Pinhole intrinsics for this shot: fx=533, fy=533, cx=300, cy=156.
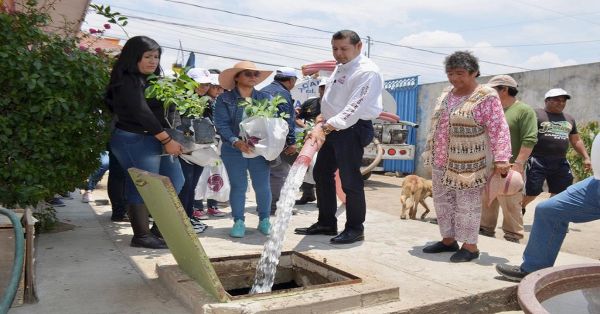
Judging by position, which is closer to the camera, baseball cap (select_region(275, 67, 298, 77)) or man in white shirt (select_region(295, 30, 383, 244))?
man in white shirt (select_region(295, 30, 383, 244))

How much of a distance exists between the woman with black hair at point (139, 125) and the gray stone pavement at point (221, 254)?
30 centimetres

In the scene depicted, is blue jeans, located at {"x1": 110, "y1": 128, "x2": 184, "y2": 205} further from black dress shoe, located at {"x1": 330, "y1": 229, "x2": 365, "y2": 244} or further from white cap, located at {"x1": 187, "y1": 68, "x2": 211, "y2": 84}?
white cap, located at {"x1": 187, "y1": 68, "x2": 211, "y2": 84}

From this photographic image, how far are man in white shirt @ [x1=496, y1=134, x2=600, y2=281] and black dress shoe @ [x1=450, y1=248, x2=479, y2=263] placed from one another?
16.8 inches

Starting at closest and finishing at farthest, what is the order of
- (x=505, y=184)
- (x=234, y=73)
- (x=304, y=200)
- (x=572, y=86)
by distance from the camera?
(x=505, y=184) < (x=234, y=73) < (x=304, y=200) < (x=572, y=86)

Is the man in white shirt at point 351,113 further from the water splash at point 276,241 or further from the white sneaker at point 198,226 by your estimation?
the white sneaker at point 198,226

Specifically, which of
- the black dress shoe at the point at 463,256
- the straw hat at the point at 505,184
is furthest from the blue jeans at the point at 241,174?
the straw hat at the point at 505,184

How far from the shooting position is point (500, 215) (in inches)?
323

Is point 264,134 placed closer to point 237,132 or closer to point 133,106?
point 237,132

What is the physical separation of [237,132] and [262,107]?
0.41 meters

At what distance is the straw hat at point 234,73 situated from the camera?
15.2ft

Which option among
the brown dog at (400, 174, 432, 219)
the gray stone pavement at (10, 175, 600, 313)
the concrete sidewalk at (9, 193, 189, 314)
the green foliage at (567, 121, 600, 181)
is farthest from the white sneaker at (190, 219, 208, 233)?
the green foliage at (567, 121, 600, 181)

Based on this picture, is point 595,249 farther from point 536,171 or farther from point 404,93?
point 404,93

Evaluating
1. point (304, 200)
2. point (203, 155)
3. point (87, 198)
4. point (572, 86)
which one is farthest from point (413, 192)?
point (572, 86)

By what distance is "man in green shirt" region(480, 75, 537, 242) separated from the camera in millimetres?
5332
